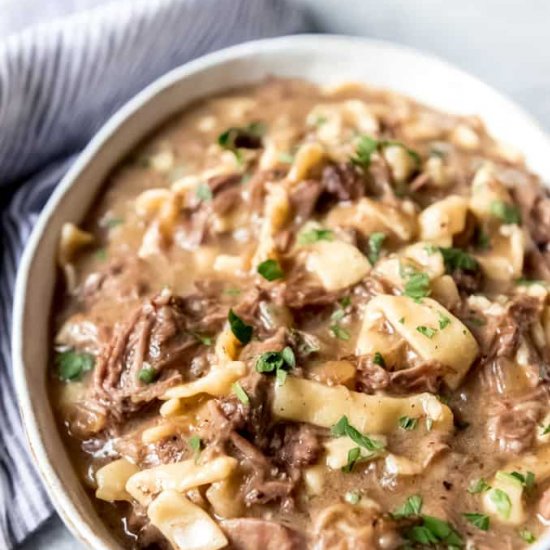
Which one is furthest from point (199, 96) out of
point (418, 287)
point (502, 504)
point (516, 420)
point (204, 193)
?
point (502, 504)

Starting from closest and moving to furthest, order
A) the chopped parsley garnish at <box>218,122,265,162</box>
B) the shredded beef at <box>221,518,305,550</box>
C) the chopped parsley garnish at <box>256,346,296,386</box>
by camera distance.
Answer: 1. the shredded beef at <box>221,518,305,550</box>
2. the chopped parsley garnish at <box>256,346,296,386</box>
3. the chopped parsley garnish at <box>218,122,265,162</box>

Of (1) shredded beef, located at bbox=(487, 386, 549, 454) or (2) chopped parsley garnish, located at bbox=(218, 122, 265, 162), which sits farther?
(2) chopped parsley garnish, located at bbox=(218, 122, 265, 162)

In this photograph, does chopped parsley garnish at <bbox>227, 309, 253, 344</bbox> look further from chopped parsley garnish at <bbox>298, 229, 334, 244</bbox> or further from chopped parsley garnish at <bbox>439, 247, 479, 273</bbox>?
chopped parsley garnish at <bbox>439, 247, 479, 273</bbox>

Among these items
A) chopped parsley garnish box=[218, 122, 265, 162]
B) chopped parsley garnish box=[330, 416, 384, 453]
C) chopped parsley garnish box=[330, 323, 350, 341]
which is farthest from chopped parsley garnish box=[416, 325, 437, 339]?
chopped parsley garnish box=[218, 122, 265, 162]

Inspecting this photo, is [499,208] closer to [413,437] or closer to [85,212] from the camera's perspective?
[413,437]

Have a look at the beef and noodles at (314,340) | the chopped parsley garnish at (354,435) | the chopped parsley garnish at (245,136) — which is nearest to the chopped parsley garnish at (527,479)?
the beef and noodles at (314,340)

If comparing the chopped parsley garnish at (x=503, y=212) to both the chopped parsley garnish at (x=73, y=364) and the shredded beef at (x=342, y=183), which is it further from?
the chopped parsley garnish at (x=73, y=364)

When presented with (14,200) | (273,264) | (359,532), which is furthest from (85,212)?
(359,532)

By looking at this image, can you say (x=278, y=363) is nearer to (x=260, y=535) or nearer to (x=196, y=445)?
(x=196, y=445)
